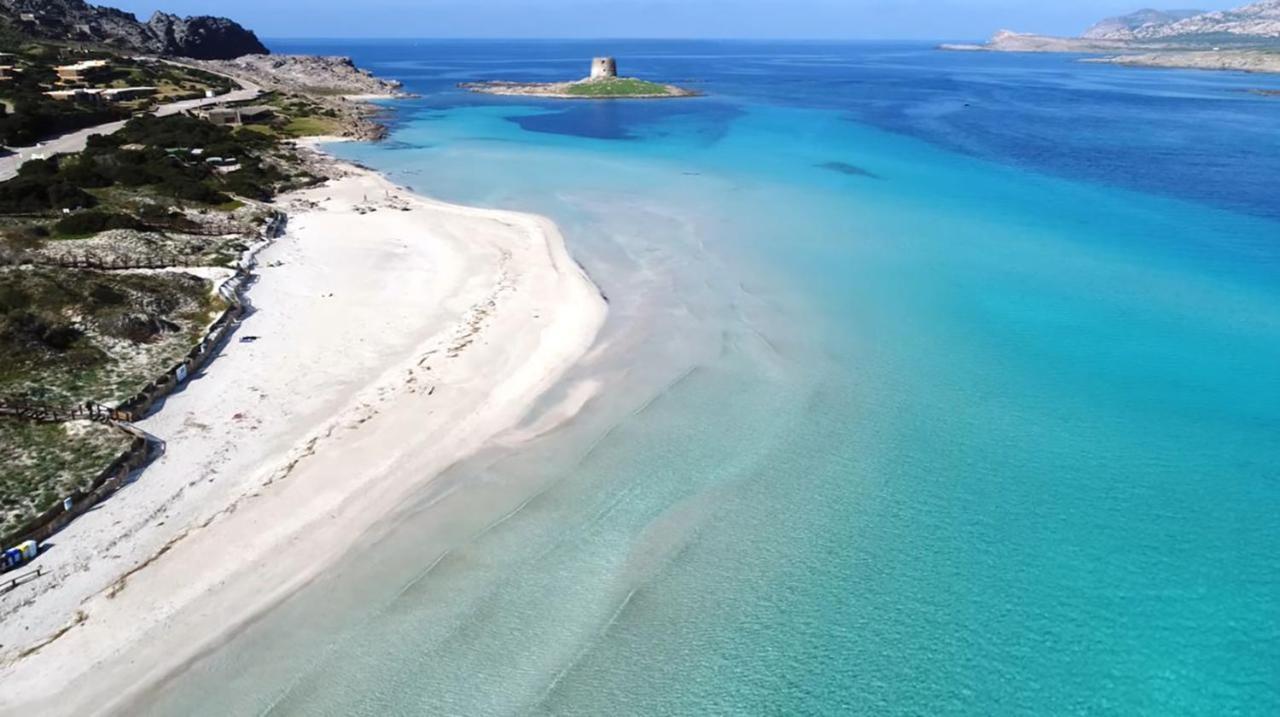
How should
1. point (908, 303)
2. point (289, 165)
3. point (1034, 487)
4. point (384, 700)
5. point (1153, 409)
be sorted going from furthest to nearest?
point (289, 165) < point (908, 303) < point (1153, 409) < point (1034, 487) < point (384, 700)

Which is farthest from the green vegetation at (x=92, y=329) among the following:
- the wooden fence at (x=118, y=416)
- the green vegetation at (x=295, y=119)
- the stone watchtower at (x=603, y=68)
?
the stone watchtower at (x=603, y=68)

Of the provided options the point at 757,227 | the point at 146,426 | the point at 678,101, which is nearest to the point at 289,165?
the point at 757,227

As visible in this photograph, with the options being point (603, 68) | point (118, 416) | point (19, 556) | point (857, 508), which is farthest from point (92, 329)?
point (603, 68)

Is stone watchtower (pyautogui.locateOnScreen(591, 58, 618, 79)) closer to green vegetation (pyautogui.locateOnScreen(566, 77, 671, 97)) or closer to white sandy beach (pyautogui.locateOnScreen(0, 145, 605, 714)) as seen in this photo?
green vegetation (pyautogui.locateOnScreen(566, 77, 671, 97))

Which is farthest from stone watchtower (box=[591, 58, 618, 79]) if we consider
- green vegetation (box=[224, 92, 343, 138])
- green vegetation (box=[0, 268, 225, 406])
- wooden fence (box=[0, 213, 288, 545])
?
wooden fence (box=[0, 213, 288, 545])

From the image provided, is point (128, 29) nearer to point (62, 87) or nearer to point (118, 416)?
point (62, 87)

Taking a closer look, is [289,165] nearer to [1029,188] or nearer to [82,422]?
[82,422]
